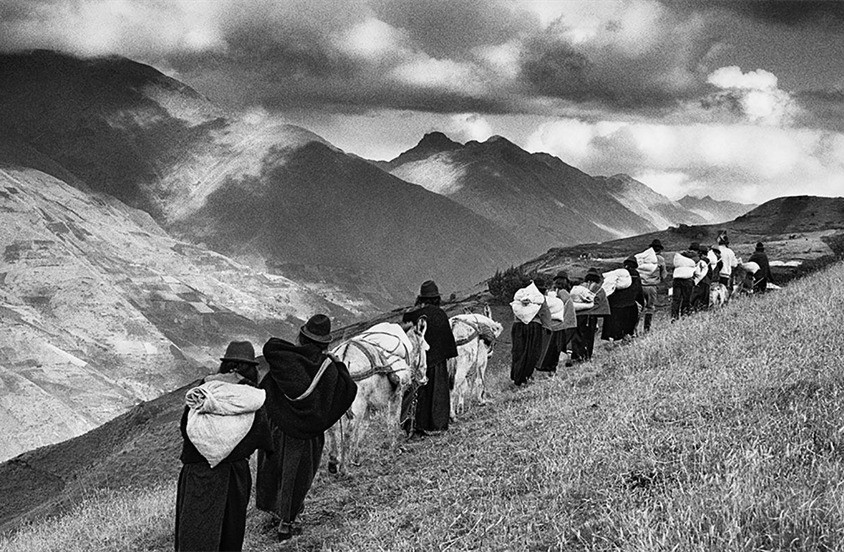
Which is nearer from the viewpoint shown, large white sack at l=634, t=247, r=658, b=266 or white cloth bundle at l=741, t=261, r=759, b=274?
large white sack at l=634, t=247, r=658, b=266

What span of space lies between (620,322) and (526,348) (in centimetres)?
393

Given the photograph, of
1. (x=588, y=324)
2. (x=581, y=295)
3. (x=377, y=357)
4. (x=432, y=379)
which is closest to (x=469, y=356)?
(x=432, y=379)

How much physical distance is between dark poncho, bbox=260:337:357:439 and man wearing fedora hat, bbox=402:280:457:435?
3.69 m

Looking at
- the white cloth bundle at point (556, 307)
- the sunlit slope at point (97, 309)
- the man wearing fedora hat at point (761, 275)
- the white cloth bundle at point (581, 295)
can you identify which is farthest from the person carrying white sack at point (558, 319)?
the sunlit slope at point (97, 309)

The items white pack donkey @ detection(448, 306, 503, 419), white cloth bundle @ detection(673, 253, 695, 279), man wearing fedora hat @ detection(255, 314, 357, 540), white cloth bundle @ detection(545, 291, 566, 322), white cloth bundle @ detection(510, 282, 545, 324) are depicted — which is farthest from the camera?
white cloth bundle @ detection(673, 253, 695, 279)

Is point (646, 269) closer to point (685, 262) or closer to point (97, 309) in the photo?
point (685, 262)

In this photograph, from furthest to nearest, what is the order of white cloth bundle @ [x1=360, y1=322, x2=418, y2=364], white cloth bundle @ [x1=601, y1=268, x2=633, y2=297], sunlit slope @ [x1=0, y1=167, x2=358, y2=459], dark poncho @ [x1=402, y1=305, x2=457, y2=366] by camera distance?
sunlit slope @ [x1=0, y1=167, x2=358, y2=459] < white cloth bundle @ [x1=601, y1=268, x2=633, y2=297] < dark poncho @ [x1=402, y1=305, x2=457, y2=366] < white cloth bundle @ [x1=360, y1=322, x2=418, y2=364]

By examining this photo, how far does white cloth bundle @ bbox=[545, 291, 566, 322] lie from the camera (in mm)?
16125

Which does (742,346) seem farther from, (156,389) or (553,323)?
(156,389)

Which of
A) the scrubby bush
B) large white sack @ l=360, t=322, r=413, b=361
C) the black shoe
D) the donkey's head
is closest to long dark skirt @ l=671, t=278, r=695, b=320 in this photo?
the donkey's head

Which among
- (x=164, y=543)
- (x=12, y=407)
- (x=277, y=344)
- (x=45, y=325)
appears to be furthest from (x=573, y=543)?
(x=45, y=325)

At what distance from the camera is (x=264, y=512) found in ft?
31.3

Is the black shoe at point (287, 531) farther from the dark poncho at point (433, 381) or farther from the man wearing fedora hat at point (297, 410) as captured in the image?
the dark poncho at point (433, 381)

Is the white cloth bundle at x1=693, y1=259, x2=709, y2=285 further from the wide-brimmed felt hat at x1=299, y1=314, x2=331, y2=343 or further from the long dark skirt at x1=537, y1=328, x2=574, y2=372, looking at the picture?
the wide-brimmed felt hat at x1=299, y1=314, x2=331, y2=343
